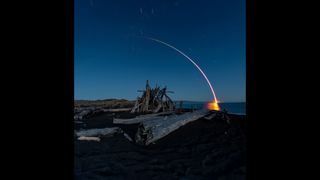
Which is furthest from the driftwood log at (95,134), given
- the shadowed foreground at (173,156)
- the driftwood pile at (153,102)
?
the driftwood pile at (153,102)

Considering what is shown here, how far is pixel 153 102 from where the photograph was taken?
21312mm

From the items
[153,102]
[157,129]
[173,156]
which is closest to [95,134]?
[157,129]

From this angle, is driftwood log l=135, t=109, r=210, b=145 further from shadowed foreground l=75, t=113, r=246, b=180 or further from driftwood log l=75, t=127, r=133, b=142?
driftwood log l=75, t=127, r=133, b=142

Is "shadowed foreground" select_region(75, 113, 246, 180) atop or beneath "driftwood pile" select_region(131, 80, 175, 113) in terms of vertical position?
beneath

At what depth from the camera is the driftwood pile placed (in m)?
20.8

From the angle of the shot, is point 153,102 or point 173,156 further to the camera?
point 153,102

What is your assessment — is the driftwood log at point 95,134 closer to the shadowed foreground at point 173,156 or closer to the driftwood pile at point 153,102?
the shadowed foreground at point 173,156

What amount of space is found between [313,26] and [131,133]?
10307 mm

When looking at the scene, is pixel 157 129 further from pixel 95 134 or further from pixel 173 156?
pixel 95 134

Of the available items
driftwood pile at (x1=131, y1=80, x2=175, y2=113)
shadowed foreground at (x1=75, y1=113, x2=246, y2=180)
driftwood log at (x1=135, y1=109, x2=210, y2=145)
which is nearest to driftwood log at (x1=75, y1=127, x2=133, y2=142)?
shadowed foreground at (x1=75, y1=113, x2=246, y2=180)
